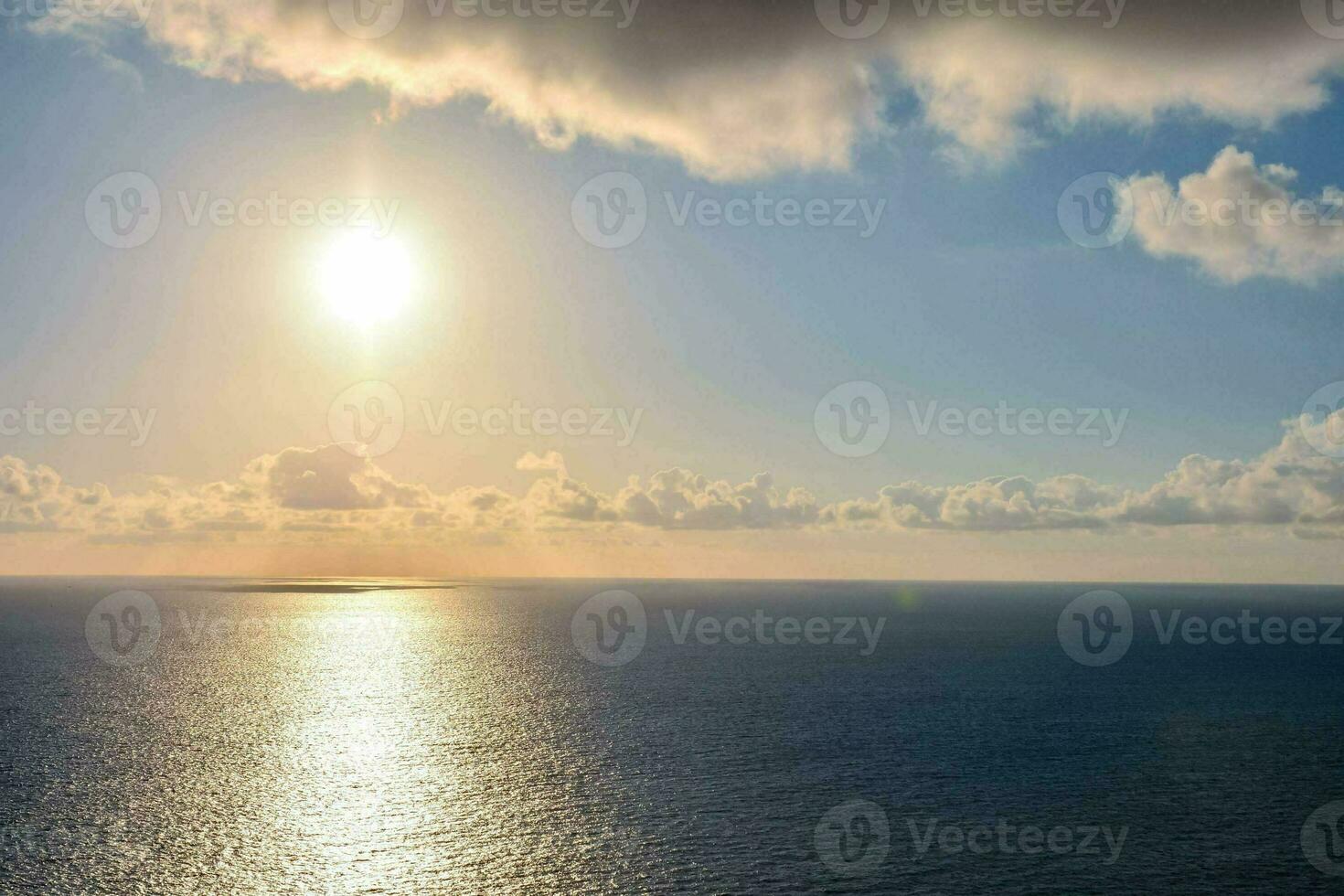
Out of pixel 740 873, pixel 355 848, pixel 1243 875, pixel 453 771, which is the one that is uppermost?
pixel 453 771

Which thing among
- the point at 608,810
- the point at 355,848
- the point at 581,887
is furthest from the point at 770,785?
the point at 355,848

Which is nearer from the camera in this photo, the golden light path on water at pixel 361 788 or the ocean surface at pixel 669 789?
the ocean surface at pixel 669 789

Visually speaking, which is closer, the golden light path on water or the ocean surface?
the ocean surface

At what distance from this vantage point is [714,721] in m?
120

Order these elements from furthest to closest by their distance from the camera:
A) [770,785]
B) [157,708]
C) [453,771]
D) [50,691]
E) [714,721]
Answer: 1. [50,691]
2. [157,708]
3. [714,721]
4. [453,771]
5. [770,785]

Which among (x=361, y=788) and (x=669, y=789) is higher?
(x=361, y=788)

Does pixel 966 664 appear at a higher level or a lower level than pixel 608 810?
higher

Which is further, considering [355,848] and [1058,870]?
[355,848]

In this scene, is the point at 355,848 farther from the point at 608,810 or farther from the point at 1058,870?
the point at 1058,870

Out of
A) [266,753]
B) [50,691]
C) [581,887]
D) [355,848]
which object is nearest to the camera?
[581,887]

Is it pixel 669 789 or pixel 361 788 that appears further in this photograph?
pixel 361 788

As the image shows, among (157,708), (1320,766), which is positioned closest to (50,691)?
(157,708)

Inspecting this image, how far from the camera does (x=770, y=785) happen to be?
8594 cm

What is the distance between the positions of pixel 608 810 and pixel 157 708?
86.0 metres
